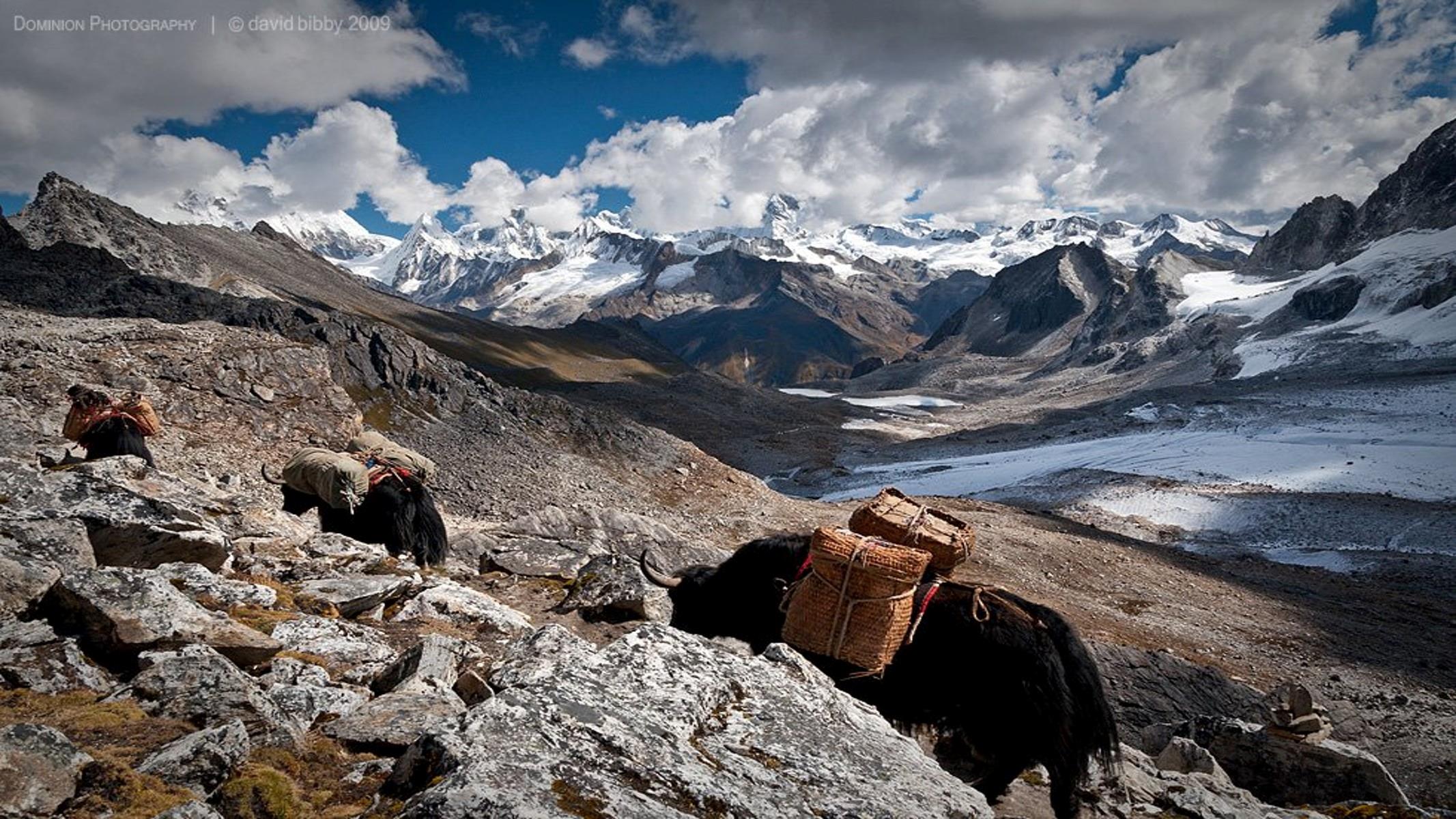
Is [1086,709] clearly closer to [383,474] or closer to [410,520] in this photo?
[410,520]

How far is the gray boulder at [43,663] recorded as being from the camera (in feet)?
9.80

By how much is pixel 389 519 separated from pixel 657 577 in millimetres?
4420

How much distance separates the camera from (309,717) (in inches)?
131

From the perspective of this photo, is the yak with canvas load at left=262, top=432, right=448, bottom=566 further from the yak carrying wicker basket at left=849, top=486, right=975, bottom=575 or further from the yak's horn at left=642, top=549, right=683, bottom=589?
the yak carrying wicker basket at left=849, top=486, right=975, bottom=575

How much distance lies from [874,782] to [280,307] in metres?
35.3

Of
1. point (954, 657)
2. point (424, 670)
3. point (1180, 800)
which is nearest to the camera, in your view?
point (424, 670)

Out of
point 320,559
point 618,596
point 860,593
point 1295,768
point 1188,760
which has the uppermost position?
point 860,593

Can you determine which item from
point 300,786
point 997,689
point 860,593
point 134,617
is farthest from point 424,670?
point 997,689

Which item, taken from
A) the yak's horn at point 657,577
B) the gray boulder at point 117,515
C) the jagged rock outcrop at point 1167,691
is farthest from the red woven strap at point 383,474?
the jagged rock outcrop at point 1167,691

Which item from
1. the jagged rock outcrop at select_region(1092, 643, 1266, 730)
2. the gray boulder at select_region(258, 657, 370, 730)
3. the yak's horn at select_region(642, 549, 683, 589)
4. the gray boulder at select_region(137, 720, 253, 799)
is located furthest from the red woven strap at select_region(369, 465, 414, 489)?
the jagged rock outcrop at select_region(1092, 643, 1266, 730)

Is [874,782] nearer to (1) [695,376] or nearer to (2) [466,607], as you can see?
(2) [466,607]

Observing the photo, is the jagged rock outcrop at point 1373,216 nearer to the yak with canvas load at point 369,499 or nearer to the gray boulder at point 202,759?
the yak with canvas load at point 369,499

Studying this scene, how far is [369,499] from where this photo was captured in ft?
27.8

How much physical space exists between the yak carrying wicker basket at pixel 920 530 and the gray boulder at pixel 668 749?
1841 millimetres
